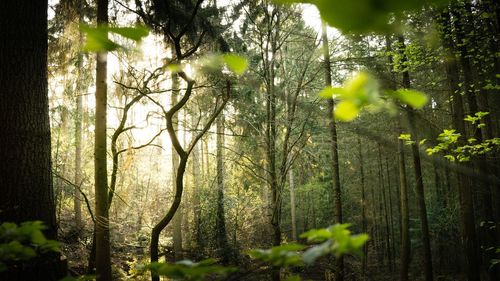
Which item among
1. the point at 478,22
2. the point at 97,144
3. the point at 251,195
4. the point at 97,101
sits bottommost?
the point at 251,195

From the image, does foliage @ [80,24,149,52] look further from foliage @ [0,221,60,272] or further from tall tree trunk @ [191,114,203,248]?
tall tree trunk @ [191,114,203,248]

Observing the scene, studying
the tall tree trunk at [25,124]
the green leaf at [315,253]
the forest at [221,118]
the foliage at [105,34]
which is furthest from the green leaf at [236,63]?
the tall tree trunk at [25,124]

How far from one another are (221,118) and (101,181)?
8630 mm

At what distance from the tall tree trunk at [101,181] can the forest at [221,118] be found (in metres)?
0.03

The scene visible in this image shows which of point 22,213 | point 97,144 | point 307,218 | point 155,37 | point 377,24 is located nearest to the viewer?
point 377,24

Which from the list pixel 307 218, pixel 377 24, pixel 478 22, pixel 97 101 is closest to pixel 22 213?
pixel 377 24

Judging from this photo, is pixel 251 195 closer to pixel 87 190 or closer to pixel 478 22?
pixel 87 190

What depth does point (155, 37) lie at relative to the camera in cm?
752

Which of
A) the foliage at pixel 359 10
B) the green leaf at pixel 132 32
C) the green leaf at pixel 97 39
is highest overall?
the green leaf at pixel 97 39

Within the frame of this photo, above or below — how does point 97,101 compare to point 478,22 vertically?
below

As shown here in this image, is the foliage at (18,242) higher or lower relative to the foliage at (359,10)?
lower

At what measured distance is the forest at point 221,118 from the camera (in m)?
1.09

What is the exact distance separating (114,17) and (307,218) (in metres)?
20.2

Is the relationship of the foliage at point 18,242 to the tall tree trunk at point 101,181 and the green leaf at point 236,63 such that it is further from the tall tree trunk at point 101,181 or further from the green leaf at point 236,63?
the tall tree trunk at point 101,181
